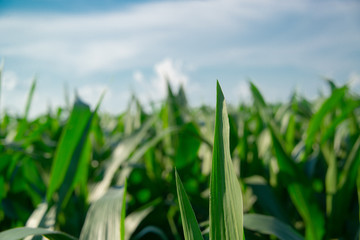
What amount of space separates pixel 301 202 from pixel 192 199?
195 millimetres

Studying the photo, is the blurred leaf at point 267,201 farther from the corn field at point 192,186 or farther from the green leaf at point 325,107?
the green leaf at point 325,107

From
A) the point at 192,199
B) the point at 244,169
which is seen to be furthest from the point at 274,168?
the point at 192,199

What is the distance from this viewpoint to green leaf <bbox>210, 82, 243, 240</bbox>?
23cm

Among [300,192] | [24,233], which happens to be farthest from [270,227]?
[24,233]

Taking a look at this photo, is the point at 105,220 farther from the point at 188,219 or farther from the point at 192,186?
the point at 192,186

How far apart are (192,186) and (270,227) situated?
337 millimetres

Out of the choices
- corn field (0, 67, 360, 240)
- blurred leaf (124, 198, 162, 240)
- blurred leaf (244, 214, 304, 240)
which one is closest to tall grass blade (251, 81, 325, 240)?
corn field (0, 67, 360, 240)

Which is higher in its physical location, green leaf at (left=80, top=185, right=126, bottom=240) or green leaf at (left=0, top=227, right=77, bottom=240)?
green leaf at (left=0, top=227, right=77, bottom=240)

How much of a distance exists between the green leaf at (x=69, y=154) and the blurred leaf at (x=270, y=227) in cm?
28

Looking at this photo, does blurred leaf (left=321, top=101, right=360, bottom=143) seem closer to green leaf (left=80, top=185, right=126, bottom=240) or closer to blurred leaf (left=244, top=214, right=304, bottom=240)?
blurred leaf (left=244, top=214, right=304, bottom=240)

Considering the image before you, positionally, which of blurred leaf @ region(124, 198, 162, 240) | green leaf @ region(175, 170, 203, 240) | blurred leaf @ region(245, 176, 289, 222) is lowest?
blurred leaf @ region(124, 198, 162, 240)

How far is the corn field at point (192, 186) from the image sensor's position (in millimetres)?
299

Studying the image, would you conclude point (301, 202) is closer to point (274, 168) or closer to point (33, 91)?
point (274, 168)

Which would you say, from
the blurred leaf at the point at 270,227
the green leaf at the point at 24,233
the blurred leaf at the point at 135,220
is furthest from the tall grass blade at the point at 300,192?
the green leaf at the point at 24,233
